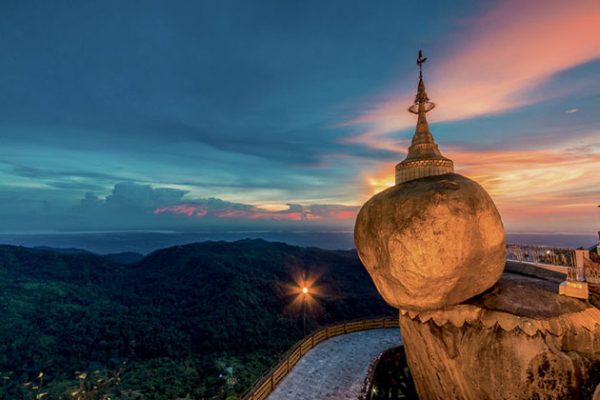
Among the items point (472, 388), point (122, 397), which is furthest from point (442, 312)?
point (122, 397)

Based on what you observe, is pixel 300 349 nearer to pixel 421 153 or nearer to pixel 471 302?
pixel 471 302

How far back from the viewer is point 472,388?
32.7ft

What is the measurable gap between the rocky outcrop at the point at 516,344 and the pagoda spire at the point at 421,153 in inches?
223

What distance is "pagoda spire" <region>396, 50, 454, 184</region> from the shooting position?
13766 mm

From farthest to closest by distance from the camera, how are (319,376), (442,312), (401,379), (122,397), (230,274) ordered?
(230,274) → (122,397) → (401,379) → (319,376) → (442,312)

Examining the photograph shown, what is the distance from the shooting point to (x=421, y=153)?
14.2 metres

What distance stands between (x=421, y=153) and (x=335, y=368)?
1253 cm

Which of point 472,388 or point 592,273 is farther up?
point 592,273

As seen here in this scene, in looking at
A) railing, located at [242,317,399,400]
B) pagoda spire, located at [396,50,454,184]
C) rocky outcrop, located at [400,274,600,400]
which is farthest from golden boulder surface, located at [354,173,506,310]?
railing, located at [242,317,399,400]

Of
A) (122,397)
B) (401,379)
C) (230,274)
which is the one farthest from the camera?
(230,274)

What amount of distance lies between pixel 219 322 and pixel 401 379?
5857 cm

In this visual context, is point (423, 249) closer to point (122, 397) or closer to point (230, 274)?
point (122, 397)

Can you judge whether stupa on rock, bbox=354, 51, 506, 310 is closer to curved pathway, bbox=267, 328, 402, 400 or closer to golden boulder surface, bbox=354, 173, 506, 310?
golden boulder surface, bbox=354, 173, 506, 310

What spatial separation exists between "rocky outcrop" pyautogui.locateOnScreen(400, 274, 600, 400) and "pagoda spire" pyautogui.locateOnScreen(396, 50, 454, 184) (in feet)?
18.5
